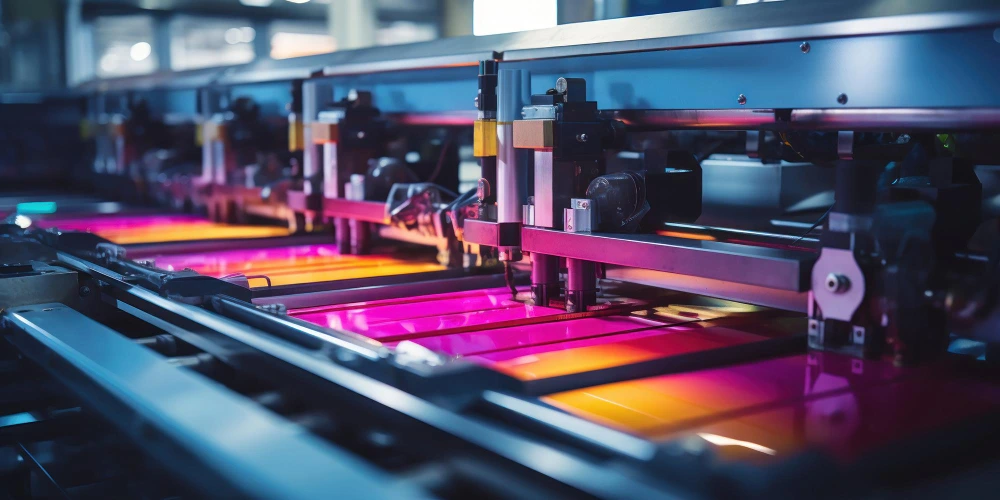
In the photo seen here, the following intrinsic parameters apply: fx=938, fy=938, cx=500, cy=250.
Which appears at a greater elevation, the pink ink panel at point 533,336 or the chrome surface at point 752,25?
the chrome surface at point 752,25

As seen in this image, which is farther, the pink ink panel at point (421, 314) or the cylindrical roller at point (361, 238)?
the cylindrical roller at point (361, 238)

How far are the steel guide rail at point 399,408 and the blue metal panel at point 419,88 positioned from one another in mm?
953

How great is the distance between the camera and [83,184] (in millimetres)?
4766

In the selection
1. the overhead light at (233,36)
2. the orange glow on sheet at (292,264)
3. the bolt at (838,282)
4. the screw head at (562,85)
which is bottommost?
the orange glow on sheet at (292,264)

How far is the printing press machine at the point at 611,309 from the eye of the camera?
84cm

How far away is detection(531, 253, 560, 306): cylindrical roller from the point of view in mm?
1722

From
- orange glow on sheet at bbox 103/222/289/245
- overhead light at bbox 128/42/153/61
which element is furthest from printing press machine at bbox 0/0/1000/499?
overhead light at bbox 128/42/153/61

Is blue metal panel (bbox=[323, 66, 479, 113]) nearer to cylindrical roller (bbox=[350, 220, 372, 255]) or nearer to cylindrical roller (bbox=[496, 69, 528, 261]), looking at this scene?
cylindrical roller (bbox=[350, 220, 372, 255])

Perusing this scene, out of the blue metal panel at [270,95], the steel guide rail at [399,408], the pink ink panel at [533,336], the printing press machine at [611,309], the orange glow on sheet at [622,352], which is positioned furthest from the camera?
the blue metal panel at [270,95]

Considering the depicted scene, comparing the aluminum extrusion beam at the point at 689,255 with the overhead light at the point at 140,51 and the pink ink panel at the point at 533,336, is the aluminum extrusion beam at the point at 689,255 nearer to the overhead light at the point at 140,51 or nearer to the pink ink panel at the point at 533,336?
the pink ink panel at the point at 533,336

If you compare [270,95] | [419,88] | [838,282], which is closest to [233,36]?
[270,95]

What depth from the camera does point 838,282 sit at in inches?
46.1

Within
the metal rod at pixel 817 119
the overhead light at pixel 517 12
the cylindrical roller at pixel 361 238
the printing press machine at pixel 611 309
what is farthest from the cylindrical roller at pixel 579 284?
the overhead light at pixel 517 12

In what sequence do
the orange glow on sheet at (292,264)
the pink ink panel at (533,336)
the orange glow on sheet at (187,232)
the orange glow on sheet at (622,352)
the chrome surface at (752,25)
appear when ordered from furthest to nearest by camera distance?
the orange glow on sheet at (187,232), the orange glow on sheet at (292,264), the pink ink panel at (533,336), the orange glow on sheet at (622,352), the chrome surface at (752,25)
